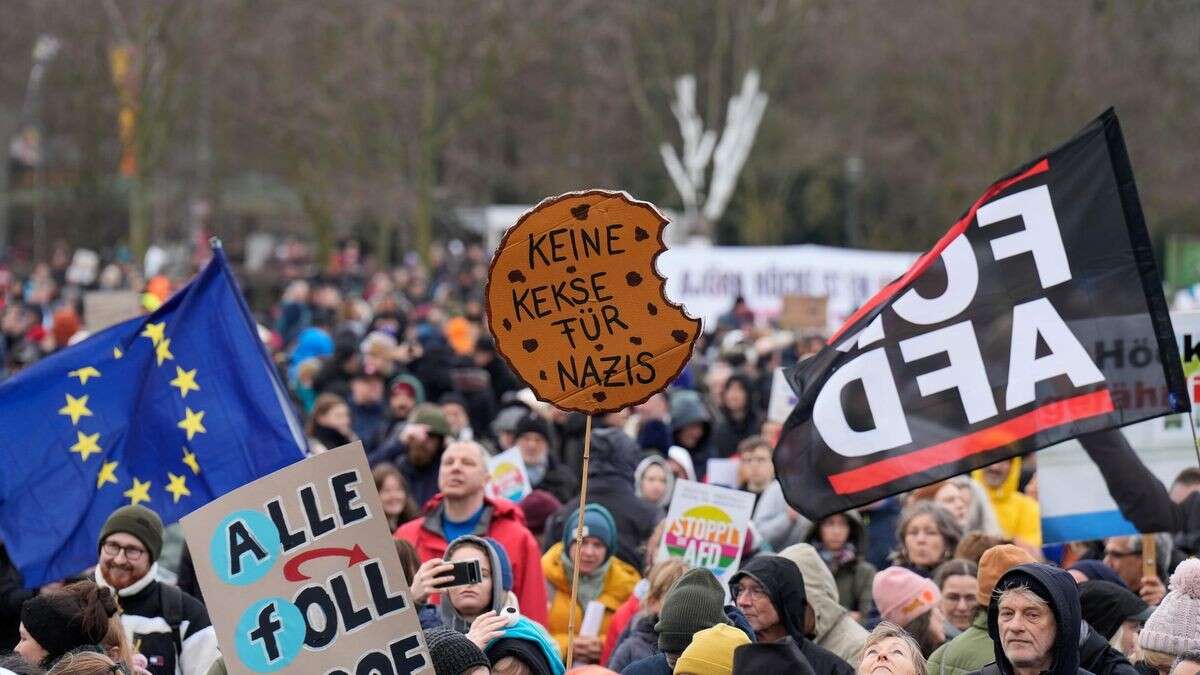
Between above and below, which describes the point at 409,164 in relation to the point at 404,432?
above

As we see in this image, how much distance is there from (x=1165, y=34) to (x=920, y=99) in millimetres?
5261

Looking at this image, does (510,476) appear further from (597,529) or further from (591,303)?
(591,303)

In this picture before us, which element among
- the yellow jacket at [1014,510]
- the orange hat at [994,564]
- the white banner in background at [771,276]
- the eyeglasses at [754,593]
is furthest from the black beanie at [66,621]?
the white banner in background at [771,276]

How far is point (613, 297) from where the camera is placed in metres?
6.79

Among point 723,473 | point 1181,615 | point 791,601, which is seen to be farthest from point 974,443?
point 723,473

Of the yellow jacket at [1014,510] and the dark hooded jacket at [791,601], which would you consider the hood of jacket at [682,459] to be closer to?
the yellow jacket at [1014,510]

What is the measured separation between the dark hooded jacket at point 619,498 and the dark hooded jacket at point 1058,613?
11.7ft

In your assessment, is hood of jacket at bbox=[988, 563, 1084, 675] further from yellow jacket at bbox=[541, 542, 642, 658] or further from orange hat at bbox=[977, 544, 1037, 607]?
yellow jacket at bbox=[541, 542, 642, 658]

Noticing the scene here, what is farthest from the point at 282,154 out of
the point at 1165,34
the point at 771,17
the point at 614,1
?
the point at 1165,34

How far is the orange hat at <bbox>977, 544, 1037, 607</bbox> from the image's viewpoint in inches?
274

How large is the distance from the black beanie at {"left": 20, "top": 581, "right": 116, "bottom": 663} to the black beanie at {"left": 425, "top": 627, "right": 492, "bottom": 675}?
122 cm

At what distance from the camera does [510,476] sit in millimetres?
11273

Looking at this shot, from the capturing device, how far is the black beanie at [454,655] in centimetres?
592

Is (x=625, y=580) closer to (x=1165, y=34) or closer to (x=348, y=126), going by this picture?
(x=348, y=126)
